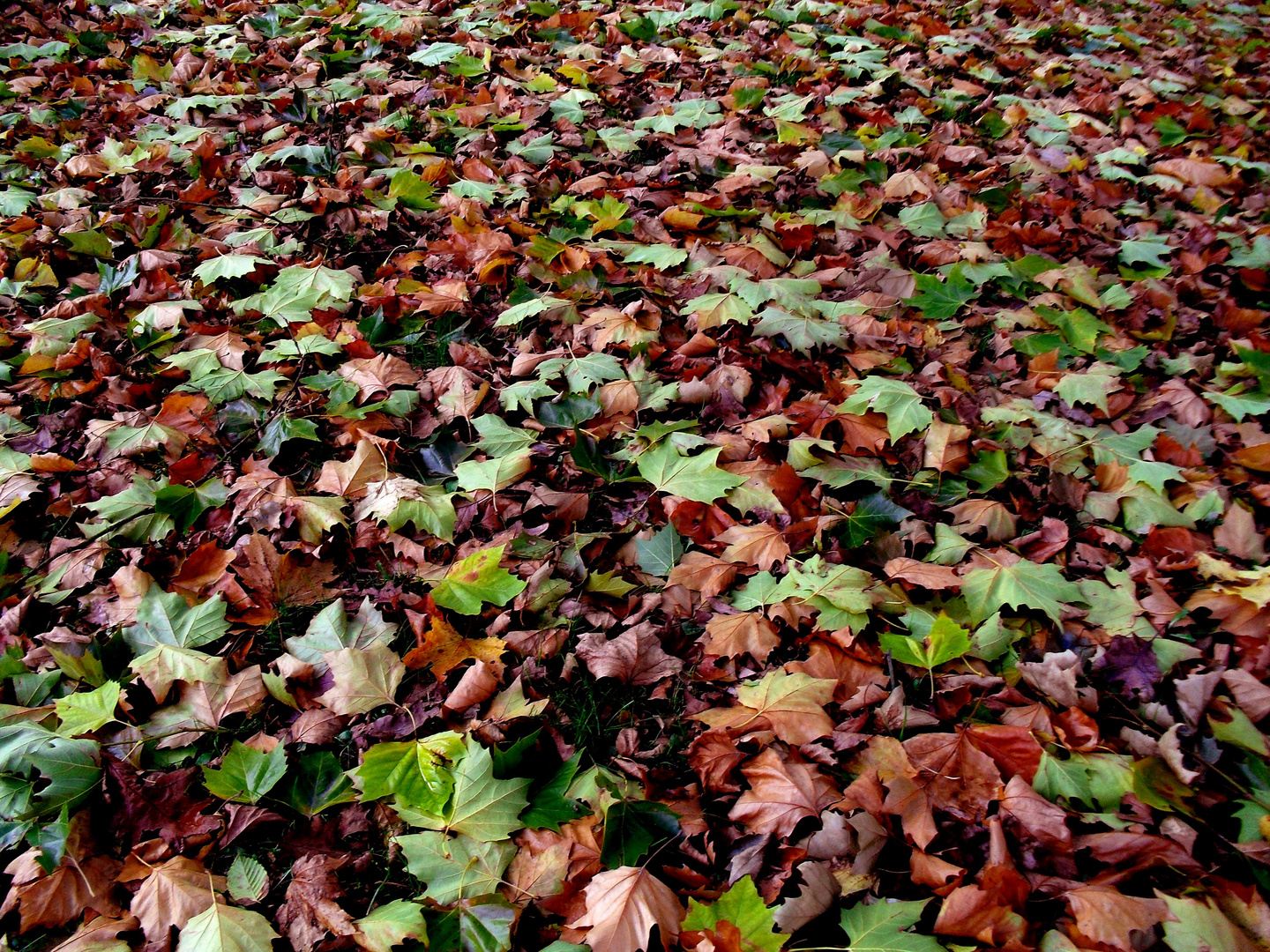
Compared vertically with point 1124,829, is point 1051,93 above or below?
above

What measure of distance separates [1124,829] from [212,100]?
4692 mm

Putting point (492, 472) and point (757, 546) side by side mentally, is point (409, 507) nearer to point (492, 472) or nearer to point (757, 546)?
point (492, 472)

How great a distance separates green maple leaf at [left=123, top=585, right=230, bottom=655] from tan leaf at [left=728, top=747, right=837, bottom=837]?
136 cm

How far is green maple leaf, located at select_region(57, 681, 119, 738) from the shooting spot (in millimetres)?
1697

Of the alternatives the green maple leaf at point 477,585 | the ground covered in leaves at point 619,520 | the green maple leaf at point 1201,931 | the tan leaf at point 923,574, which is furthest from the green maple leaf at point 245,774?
the green maple leaf at point 1201,931

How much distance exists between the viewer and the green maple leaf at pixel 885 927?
139cm

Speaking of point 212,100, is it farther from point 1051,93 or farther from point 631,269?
point 1051,93

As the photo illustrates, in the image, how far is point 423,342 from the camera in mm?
2797

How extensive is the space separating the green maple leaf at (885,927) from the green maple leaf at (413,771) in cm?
85

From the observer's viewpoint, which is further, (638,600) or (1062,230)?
(1062,230)

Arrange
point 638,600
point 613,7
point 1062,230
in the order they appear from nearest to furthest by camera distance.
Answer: point 638,600, point 1062,230, point 613,7

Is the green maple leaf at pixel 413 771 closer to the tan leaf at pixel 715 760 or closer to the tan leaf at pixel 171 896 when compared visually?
the tan leaf at pixel 171 896

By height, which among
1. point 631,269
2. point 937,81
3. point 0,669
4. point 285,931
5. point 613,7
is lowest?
point 285,931

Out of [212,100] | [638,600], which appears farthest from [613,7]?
[638,600]
